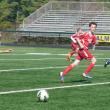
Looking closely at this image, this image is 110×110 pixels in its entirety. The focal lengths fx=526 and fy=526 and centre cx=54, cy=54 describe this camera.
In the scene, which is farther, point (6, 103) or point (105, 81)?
point (105, 81)

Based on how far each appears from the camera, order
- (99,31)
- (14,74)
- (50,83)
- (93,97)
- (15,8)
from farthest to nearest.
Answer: (15,8) < (99,31) < (14,74) < (50,83) < (93,97)

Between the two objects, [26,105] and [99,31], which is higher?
[26,105]

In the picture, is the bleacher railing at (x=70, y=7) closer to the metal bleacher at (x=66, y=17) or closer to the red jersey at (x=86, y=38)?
the metal bleacher at (x=66, y=17)

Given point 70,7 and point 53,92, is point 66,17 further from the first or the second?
point 53,92

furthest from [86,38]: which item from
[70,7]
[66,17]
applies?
[70,7]

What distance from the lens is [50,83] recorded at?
14.2 m

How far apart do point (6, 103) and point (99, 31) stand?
4089 centimetres

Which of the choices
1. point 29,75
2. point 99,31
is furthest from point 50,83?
point 99,31

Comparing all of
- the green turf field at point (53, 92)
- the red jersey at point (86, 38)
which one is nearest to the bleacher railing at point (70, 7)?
the green turf field at point (53, 92)

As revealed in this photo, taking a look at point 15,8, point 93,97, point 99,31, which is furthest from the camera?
point 15,8

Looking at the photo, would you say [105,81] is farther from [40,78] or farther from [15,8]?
[15,8]

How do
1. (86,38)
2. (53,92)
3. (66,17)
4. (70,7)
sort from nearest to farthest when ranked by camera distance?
(53,92)
(86,38)
(66,17)
(70,7)

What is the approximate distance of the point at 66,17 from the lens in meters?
55.2

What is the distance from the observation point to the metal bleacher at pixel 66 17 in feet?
174
